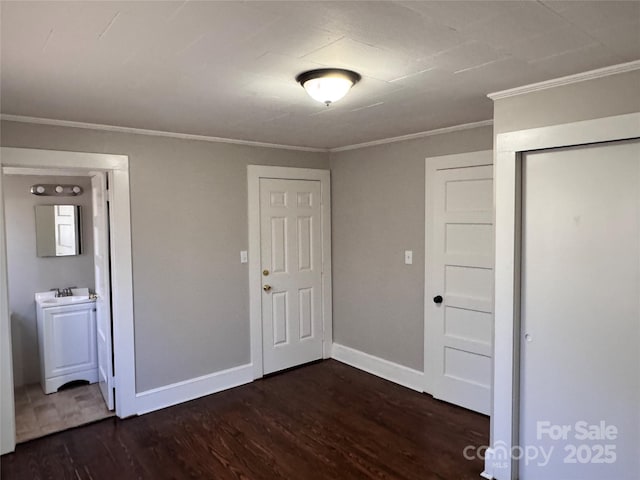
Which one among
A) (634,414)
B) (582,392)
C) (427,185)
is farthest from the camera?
(427,185)

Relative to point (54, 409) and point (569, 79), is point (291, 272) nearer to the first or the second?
point (54, 409)

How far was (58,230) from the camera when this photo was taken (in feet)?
14.5

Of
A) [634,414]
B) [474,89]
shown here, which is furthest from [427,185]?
[634,414]

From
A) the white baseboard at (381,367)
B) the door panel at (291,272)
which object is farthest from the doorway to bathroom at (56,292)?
the white baseboard at (381,367)

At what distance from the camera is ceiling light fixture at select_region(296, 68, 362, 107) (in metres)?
2.06

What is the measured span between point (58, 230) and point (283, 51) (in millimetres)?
3636

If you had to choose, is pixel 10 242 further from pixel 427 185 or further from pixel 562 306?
pixel 562 306

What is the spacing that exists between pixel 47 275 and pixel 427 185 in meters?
3.77

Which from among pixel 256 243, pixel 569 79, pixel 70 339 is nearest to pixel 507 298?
pixel 569 79

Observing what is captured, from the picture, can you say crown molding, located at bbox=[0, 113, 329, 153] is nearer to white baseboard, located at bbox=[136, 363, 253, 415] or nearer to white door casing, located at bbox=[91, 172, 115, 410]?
white door casing, located at bbox=[91, 172, 115, 410]

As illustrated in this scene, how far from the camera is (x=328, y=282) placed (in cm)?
477

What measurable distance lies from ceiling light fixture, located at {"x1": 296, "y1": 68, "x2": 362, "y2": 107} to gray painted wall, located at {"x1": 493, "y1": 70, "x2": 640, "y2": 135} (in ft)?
3.04

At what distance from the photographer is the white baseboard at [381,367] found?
3957 millimetres

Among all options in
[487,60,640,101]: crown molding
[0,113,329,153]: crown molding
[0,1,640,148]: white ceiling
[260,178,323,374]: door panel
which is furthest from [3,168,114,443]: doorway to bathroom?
[487,60,640,101]: crown molding
